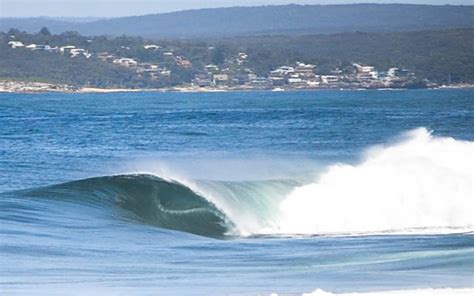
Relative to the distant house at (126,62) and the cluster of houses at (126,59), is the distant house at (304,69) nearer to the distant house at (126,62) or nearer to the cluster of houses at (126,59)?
the cluster of houses at (126,59)

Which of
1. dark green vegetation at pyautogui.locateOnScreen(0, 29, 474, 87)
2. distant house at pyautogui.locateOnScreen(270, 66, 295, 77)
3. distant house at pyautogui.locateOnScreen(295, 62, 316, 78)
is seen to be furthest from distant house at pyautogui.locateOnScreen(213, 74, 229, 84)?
distant house at pyautogui.locateOnScreen(295, 62, 316, 78)

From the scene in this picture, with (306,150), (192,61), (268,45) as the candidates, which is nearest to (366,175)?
(306,150)

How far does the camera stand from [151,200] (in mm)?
25484

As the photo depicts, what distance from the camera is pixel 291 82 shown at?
146 m

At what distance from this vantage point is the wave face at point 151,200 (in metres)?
23.9

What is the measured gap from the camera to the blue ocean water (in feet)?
54.5

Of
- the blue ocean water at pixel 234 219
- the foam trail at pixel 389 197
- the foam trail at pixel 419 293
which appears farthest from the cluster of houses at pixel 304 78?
the foam trail at pixel 419 293

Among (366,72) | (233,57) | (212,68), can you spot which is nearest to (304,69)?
(366,72)

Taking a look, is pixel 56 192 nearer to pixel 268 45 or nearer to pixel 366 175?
pixel 366 175

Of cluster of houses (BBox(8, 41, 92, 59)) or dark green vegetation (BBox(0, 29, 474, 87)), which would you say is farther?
cluster of houses (BBox(8, 41, 92, 59))

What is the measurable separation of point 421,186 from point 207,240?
23.7 feet

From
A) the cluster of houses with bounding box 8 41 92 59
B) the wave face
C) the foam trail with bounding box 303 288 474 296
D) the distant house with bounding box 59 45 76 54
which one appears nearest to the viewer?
the foam trail with bounding box 303 288 474 296

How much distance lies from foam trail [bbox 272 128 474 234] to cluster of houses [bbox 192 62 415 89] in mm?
112771

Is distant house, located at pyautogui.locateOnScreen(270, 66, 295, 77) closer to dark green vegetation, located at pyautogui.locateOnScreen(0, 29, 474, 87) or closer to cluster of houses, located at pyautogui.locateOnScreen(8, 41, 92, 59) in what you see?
dark green vegetation, located at pyautogui.locateOnScreen(0, 29, 474, 87)
